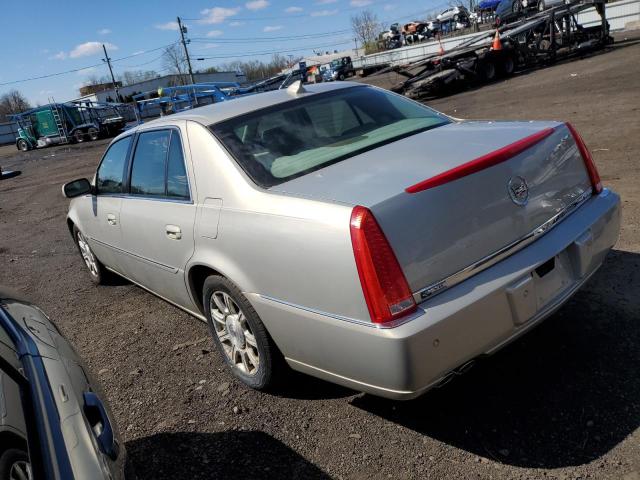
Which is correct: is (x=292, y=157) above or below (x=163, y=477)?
above

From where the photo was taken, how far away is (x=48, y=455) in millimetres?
1365

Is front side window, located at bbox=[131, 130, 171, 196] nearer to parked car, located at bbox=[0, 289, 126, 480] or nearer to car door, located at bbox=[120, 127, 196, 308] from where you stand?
car door, located at bbox=[120, 127, 196, 308]

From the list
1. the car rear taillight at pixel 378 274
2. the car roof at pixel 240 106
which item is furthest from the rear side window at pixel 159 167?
the car rear taillight at pixel 378 274

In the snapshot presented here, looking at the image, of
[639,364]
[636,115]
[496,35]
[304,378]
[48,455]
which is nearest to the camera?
[48,455]

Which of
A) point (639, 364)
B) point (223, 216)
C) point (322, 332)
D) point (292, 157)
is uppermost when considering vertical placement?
point (292, 157)

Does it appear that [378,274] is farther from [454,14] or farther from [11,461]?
[454,14]

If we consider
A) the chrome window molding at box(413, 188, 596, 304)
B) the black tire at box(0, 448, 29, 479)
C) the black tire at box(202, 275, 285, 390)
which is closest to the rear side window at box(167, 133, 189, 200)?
the black tire at box(202, 275, 285, 390)

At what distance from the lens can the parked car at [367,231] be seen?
2236mm

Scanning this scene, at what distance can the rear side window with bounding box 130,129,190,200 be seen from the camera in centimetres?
345

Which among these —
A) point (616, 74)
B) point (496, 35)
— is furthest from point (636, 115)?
point (496, 35)

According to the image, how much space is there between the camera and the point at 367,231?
2205 mm

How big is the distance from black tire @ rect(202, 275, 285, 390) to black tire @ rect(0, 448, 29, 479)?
1.56 metres

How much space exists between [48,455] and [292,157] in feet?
6.78

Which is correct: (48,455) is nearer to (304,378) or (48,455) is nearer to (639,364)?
(304,378)
